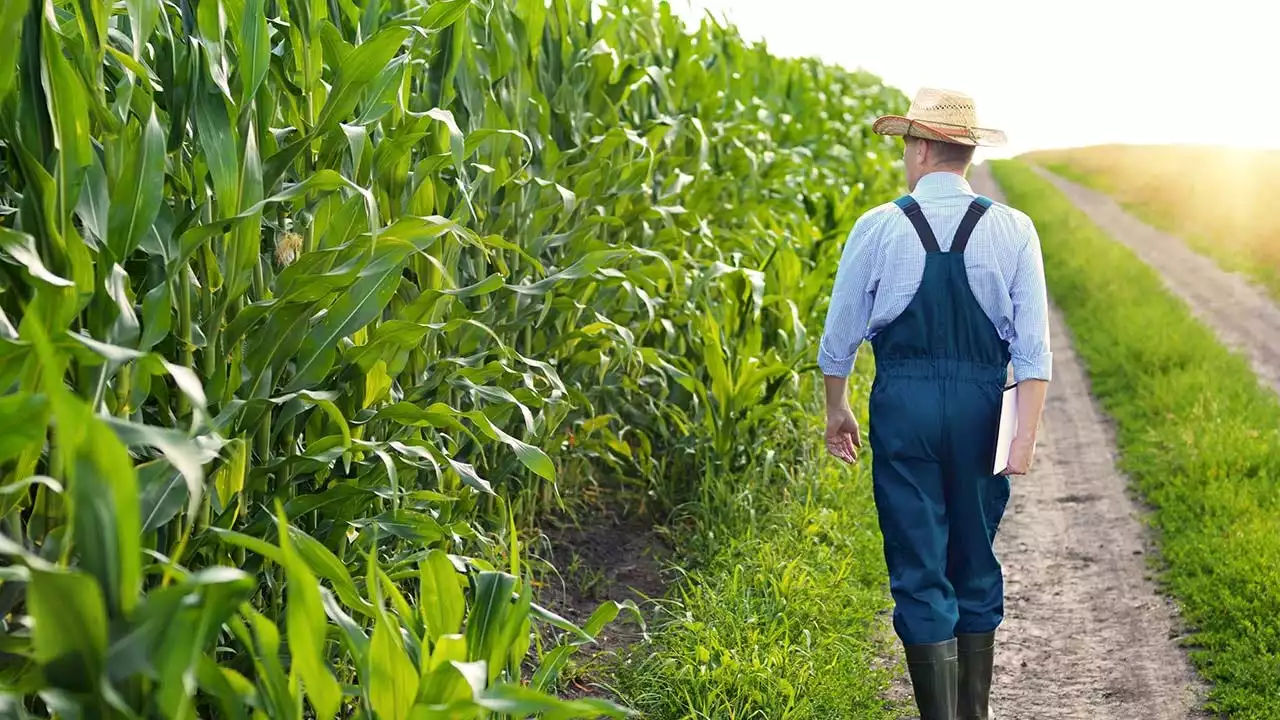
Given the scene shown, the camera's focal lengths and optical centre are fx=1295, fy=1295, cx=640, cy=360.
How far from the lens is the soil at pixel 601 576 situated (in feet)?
13.5

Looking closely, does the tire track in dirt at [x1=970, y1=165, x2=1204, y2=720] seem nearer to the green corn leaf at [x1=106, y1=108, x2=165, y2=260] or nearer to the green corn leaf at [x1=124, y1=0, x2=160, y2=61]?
the green corn leaf at [x1=106, y1=108, x2=165, y2=260]

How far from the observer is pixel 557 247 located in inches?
199

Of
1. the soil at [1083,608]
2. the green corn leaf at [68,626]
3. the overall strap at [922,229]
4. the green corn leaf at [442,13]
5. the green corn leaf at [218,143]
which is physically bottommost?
the soil at [1083,608]

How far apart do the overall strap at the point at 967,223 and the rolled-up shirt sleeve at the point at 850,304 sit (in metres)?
0.22

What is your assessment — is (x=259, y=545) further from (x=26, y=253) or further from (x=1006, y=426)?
(x=1006, y=426)

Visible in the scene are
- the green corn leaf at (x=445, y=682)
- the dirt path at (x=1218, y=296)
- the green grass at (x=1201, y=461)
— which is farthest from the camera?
the dirt path at (x=1218, y=296)

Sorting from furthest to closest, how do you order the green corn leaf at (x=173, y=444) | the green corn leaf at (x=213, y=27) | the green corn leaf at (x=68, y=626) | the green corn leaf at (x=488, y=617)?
the green corn leaf at (x=213, y=27), the green corn leaf at (x=488, y=617), the green corn leaf at (x=173, y=444), the green corn leaf at (x=68, y=626)

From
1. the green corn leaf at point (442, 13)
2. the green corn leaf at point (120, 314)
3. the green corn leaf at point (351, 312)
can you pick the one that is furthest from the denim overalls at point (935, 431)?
the green corn leaf at point (120, 314)

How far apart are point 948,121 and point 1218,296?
29.7ft

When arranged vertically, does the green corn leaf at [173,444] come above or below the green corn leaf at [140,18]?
below

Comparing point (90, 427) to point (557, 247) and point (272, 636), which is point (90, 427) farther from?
point (557, 247)

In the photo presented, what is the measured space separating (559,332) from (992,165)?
36611 mm

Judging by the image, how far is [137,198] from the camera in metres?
2.29

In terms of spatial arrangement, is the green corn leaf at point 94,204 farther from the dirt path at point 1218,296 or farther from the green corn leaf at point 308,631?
the dirt path at point 1218,296
